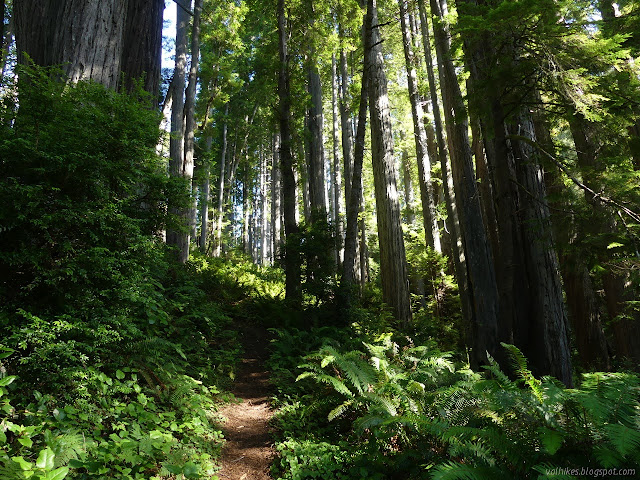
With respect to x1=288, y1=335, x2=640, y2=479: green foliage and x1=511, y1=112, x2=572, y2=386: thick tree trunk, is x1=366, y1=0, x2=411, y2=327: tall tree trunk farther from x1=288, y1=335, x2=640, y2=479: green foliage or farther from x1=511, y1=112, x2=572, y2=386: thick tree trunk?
x1=288, y1=335, x2=640, y2=479: green foliage

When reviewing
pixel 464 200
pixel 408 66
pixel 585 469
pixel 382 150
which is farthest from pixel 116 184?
pixel 408 66

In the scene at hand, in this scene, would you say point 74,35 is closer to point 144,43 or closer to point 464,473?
point 144,43

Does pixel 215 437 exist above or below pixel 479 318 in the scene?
below

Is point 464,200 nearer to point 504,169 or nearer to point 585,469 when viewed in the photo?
point 504,169

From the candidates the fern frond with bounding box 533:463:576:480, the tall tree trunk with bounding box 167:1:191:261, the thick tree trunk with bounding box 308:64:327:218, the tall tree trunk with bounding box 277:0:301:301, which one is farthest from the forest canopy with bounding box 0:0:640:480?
the thick tree trunk with bounding box 308:64:327:218

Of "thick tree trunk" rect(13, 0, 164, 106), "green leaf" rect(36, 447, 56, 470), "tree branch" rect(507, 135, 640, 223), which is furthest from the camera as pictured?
"tree branch" rect(507, 135, 640, 223)

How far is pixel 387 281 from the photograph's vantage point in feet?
30.0

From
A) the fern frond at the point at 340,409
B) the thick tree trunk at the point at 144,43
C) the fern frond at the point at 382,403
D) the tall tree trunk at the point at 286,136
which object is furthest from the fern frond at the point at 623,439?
the tall tree trunk at the point at 286,136

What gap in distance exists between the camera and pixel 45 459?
2094 mm

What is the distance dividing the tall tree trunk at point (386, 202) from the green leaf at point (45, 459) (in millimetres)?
7366

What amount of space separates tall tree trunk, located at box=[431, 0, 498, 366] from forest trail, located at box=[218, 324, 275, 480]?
11.1 feet

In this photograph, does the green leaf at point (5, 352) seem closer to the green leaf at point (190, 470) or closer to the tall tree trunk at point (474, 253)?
the green leaf at point (190, 470)

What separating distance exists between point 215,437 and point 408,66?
10628 millimetres

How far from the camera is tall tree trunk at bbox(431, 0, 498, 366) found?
5.71 metres
